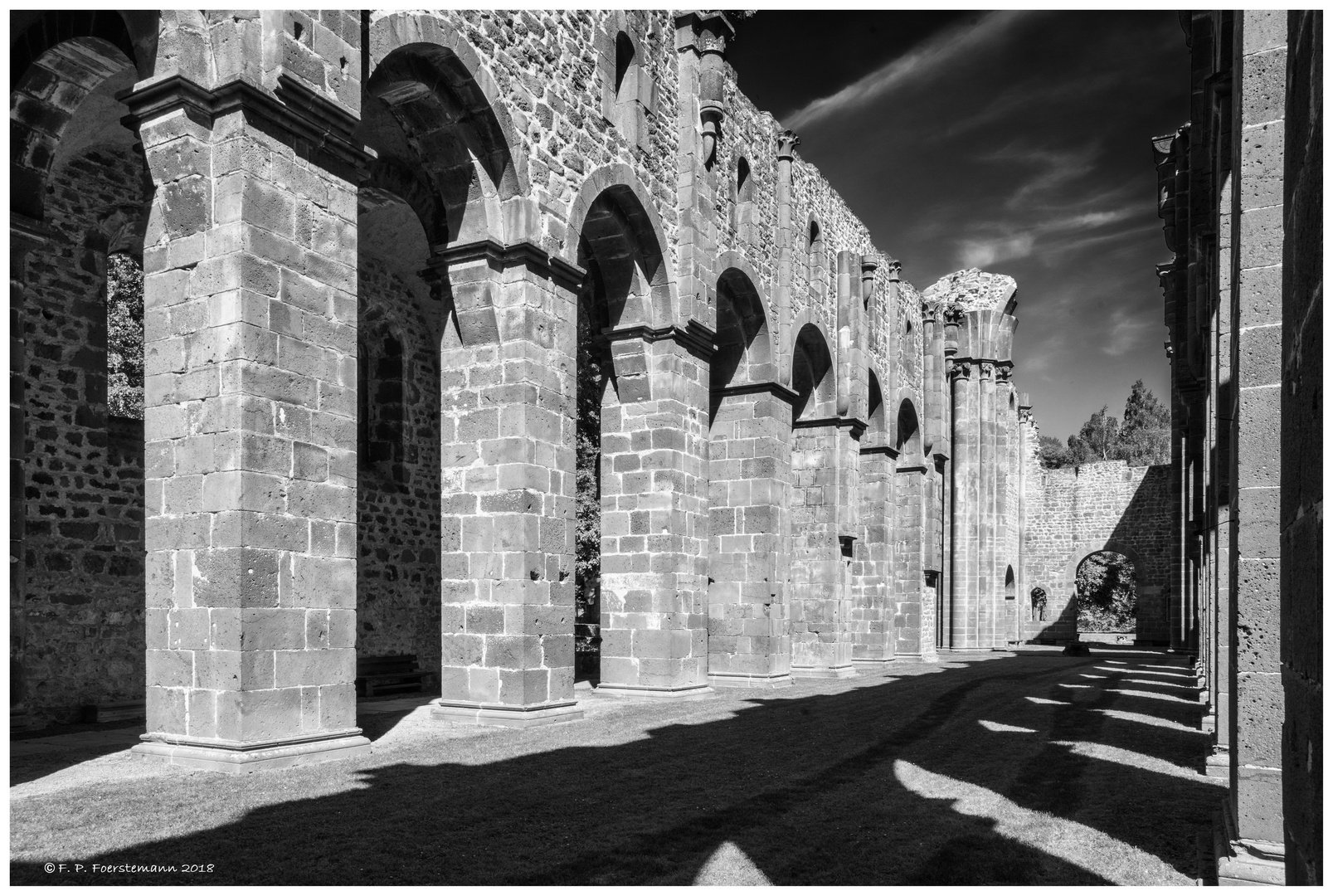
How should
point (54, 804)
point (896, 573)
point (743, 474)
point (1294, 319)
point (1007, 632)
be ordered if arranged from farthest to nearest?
point (1007, 632) < point (896, 573) < point (743, 474) < point (54, 804) < point (1294, 319)

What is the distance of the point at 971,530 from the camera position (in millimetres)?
28891

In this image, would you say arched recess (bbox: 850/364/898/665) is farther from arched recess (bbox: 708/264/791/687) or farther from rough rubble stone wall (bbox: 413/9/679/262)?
rough rubble stone wall (bbox: 413/9/679/262)

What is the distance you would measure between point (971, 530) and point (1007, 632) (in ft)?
15.0

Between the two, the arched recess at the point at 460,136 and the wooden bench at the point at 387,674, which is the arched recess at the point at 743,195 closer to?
the arched recess at the point at 460,136

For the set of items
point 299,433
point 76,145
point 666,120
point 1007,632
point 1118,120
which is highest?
point 1118,120

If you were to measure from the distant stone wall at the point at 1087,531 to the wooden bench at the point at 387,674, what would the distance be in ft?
90.3

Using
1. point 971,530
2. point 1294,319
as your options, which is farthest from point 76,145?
point 971,530

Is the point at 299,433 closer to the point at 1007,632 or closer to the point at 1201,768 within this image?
the point at 1201,768

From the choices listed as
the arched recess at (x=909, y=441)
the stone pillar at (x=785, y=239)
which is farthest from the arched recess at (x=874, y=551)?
the stone pillar at (x=785, y=239)

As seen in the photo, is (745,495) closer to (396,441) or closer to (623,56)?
(396,441)

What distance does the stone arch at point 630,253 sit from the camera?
11.6 meters

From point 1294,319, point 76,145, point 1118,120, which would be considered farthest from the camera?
point 1118,120

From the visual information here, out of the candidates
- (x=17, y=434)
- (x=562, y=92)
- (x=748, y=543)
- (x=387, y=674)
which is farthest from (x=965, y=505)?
(x=17, y=434)

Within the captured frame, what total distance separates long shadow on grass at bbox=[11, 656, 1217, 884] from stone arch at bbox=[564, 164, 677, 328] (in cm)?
538
